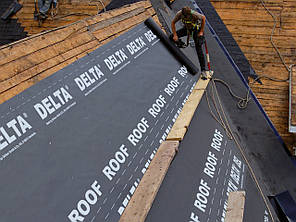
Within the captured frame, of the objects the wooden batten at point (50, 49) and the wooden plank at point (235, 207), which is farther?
the wooden plank at point (235, 207)

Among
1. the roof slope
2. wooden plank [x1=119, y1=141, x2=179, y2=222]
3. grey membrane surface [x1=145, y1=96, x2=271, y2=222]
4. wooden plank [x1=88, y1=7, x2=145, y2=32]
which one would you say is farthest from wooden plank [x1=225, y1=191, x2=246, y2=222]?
the roof slope

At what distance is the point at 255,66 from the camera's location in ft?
24.3

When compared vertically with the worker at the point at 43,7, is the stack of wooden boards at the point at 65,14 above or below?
below

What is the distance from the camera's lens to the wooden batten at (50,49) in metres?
3.24

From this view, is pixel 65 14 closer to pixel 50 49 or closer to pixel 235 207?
pixel 50 49

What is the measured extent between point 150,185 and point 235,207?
1313 mm

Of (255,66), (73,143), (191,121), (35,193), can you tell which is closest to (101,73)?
(73,143)

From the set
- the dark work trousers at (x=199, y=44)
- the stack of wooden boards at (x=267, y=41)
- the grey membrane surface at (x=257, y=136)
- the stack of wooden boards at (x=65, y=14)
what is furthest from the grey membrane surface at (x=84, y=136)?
the stack of wooden boards at (x=65, y=14)

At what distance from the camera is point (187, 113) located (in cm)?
445

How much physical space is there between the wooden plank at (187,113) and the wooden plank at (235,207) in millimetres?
1092

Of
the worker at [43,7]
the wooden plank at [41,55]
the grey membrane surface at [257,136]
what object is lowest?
the grey membrane surface at [257,136]

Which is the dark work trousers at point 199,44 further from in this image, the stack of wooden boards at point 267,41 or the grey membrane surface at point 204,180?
the stack of wooden boards at point 267,41

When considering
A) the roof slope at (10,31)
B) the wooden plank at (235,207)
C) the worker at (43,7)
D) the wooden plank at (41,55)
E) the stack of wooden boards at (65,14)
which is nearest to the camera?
the wooden plank at (41,55)

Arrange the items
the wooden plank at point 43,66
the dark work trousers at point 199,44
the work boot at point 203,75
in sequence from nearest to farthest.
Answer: the wooden plank at point 43,66 → the work boot at point 203,75 → the dark work trousers at point 199,44
